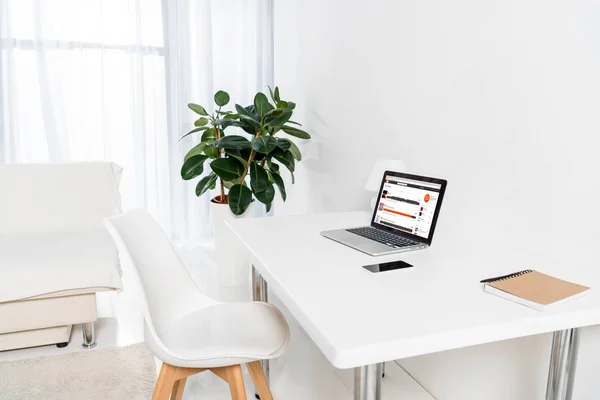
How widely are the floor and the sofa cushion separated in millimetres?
121

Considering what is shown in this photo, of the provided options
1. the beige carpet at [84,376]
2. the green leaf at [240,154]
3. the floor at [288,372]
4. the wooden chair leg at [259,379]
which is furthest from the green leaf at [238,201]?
the wooden chair leg at [259,379]

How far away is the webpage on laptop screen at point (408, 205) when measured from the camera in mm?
1479

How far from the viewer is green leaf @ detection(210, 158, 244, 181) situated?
9.23 ft

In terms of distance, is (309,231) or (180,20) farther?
(180,20)

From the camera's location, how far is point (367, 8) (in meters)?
2.41

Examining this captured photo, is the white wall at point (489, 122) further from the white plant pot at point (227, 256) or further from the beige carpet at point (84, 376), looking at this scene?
the beige carpet at point (84, 376)

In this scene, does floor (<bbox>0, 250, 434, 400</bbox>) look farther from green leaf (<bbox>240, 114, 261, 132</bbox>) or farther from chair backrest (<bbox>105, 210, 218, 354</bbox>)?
green leaf (<bbox>240, 114, 261, 132</bbox>)

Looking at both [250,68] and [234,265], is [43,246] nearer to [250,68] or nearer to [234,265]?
[234,265]

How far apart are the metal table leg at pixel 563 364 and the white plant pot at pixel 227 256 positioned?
7.02 feet

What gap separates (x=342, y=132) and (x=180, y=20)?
183cm


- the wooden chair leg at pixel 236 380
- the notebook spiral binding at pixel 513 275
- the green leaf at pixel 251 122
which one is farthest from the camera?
the green leaf at pixel 251 122

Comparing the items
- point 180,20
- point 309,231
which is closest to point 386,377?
point 309,231

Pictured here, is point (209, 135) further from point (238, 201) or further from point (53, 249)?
point (53, 249)

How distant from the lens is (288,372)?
82.6 inches
